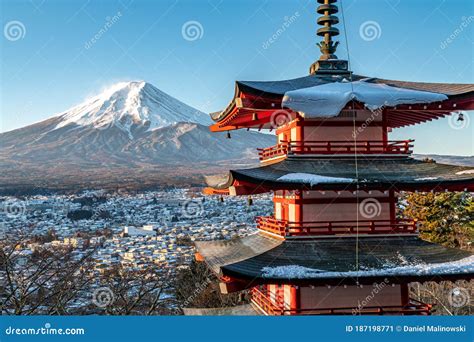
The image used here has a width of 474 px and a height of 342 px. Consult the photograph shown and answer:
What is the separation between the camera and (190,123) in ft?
387

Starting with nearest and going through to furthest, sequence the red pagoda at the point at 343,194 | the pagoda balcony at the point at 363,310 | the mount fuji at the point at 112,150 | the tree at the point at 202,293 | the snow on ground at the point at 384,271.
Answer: the snow on ground at the point at 384,271
the red pagoda at the point at 343,194
the pagoda balcony at the point at 363,310
the tree at the point at 202,293
the mount fuji at the point at 112,150

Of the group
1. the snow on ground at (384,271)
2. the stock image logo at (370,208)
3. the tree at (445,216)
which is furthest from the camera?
the tree at (445,216)

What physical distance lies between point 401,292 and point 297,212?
2626 mm

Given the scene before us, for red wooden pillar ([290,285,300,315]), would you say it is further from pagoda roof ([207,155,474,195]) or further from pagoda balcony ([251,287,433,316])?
pagoda roof ([207,155,474,195])

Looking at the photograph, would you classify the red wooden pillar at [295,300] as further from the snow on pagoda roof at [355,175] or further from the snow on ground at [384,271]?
the snow on pagoda roof at [355,175]

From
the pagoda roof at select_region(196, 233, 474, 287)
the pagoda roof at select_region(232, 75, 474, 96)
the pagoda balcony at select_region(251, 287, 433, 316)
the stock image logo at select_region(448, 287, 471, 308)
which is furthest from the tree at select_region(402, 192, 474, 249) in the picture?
the pagoda roof at select_region(196, 233, 474, 287)

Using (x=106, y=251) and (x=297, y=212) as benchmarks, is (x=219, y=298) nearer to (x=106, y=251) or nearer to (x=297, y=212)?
(x=297, y=212)

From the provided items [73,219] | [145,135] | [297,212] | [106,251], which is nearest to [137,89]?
[145,135]

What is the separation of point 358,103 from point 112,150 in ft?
320

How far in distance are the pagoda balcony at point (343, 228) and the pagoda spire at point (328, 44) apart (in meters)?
3.89

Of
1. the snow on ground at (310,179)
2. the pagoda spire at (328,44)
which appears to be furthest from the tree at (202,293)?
the snow on ground at (310,179)

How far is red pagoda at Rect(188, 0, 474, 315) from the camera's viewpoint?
9609 mm

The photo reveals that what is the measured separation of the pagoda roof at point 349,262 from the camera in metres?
9.35

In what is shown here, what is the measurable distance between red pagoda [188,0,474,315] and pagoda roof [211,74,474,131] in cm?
3
